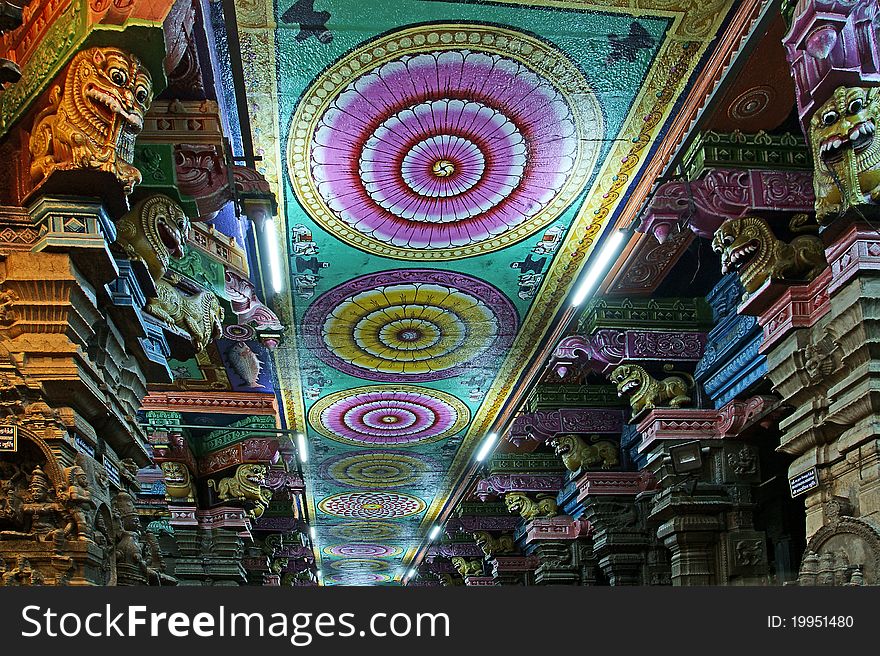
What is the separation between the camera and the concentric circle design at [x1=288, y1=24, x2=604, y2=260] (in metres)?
7.67

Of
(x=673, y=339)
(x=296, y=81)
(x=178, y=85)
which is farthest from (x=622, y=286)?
(x=178, y=85)

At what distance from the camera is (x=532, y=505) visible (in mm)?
17188

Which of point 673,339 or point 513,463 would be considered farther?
point 513,463

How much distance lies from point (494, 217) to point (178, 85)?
3.99m

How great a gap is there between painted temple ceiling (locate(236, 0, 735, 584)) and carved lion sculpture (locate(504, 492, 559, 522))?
308cm

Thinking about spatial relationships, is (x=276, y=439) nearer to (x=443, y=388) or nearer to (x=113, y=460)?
(x=443, y=388)

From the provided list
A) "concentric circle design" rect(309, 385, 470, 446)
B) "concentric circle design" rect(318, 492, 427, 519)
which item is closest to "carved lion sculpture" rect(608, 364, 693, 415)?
"concentric circle design" rect(309, 385, 470, 446)

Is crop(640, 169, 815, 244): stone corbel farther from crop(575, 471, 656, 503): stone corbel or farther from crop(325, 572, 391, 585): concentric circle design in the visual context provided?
crop(325, 572, 391, 585): concentric circle design

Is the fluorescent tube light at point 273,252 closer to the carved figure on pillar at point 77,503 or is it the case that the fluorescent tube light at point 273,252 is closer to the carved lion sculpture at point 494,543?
the carved figure on pillar at point 77,503

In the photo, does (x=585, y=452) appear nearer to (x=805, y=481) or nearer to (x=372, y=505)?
(x=805, y=481)

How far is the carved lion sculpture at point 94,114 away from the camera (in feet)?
18.0

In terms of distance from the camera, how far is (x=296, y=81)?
7789mm

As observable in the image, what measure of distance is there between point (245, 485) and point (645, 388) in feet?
21.7

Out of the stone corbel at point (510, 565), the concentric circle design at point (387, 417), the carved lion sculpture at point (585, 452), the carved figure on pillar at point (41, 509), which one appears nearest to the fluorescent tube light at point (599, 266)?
the carved lion sculpture at point (585, 452)
